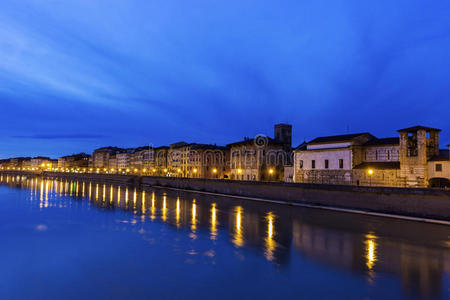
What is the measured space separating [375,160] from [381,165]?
2.67 metres

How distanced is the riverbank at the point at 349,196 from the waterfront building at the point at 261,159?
32.8 ft

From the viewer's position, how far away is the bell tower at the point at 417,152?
34.6 metres

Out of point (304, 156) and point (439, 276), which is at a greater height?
point (304, 156)

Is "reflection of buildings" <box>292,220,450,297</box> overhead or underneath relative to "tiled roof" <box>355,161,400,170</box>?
underneath

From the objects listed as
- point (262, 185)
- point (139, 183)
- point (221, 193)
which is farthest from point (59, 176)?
point (262, 185)

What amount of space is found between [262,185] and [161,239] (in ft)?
90.2

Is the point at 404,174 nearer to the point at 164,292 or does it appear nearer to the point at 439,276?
the point at 439,276

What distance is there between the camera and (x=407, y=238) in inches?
850

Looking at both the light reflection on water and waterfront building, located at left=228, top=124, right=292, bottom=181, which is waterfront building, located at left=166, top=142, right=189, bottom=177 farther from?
the light reflection on water

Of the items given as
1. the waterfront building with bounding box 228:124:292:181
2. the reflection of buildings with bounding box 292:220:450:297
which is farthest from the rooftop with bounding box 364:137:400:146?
the reflection of buildings with bounding box 292:220:450:297

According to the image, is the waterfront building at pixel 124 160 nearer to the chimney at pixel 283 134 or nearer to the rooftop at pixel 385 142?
the chimney at pixel 283 134

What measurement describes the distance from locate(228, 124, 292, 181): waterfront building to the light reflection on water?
2780 centimetres

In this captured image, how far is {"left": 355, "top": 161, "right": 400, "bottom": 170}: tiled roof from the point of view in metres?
38.4

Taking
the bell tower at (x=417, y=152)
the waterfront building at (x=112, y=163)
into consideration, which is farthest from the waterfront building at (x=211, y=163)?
the waterfront building at (x=112, y=163)
